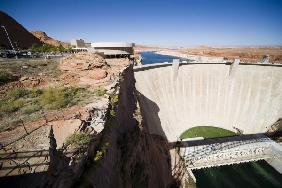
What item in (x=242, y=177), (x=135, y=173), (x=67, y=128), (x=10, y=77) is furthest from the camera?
(x=242, y=177)

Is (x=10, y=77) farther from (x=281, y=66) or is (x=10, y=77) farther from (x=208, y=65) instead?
(x=281, y=66)

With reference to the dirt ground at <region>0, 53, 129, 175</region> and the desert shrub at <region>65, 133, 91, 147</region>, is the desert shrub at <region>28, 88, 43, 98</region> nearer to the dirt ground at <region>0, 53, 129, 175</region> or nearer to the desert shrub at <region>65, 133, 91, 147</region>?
the dirt ground at <region>0, 53, 129, 175</region>

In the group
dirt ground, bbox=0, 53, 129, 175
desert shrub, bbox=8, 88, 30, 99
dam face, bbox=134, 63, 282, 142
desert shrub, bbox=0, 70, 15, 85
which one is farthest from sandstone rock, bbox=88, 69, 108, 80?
dam face, bbox=134, 63, 282, 142

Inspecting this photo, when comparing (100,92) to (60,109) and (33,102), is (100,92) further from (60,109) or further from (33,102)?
(33,102)

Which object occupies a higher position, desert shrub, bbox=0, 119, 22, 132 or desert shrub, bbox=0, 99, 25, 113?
desert shrub, bbox=0, 99, 25, 113

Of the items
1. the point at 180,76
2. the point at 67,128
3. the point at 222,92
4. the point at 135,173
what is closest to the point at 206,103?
the point at 222,92

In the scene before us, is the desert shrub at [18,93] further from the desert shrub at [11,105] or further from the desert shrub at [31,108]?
the desert shrub at [31,108]
